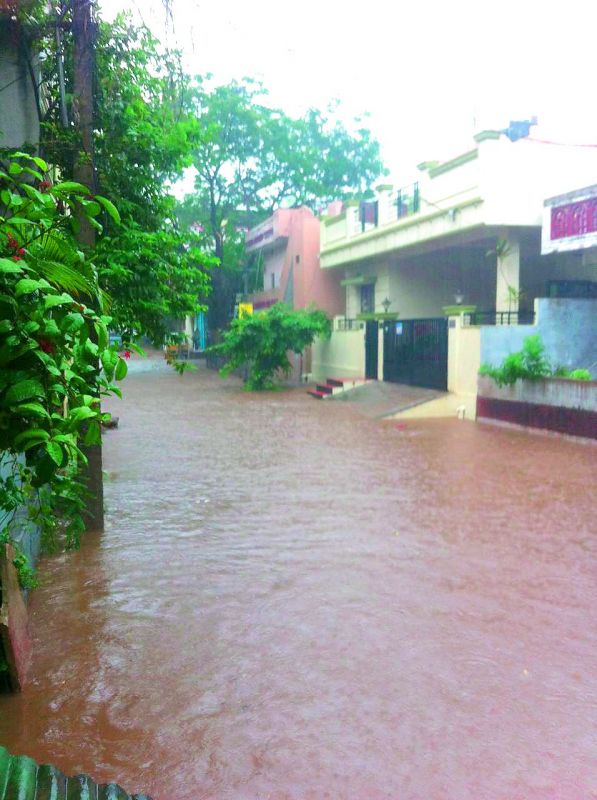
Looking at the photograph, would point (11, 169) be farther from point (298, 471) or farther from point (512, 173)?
point (512, 173)

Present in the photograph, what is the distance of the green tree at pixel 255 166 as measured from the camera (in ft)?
94.2

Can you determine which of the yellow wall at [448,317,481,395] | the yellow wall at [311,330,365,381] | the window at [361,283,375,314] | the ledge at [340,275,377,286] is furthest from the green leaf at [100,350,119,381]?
the window at [361,283,375,314]

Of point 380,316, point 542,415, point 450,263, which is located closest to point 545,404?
point 542,415

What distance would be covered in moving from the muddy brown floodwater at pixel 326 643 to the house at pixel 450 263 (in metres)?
8.20

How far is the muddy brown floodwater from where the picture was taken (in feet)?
10.6

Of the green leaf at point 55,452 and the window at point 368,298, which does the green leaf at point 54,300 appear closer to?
the green leaf at point 55,452

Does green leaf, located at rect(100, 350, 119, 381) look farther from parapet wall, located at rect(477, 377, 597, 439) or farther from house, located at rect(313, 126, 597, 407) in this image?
house, located at rect(313, 126, 597, 407)

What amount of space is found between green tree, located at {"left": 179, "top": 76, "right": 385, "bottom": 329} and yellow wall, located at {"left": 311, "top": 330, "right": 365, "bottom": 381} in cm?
849

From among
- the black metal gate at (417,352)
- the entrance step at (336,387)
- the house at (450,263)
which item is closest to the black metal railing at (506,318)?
the house at (450,263)

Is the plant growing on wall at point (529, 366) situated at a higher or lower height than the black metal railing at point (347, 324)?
lower

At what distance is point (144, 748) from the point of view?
336cm

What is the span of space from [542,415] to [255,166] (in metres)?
21.0

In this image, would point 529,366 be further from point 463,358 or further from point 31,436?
point 31,436

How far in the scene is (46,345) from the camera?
7.84 ft
